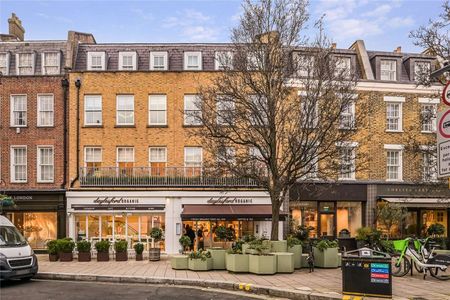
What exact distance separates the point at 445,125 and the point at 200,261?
10655mm

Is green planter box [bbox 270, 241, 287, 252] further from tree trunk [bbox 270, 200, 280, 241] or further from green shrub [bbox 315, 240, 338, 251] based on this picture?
green shrub [bbox 315, 240, 338, 251]

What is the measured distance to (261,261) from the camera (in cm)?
1443

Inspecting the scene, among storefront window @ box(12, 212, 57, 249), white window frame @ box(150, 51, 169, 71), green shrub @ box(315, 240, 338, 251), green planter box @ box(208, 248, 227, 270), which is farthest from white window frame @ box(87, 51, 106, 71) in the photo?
green shrub @ box(315, 240, 338, 251)

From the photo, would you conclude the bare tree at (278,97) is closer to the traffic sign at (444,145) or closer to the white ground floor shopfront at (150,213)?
the white ground floor shopfront at (150,213)

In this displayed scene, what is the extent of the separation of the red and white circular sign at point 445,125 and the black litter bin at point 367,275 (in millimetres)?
4428

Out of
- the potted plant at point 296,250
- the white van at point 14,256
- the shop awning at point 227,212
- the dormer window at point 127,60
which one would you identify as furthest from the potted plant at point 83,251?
the dormer window at point 127,60

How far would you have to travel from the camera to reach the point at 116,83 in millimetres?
25734

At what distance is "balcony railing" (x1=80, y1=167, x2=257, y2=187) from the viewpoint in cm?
2494

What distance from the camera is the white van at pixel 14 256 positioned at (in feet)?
42.0

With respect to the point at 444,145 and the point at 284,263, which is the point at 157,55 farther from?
the point at 444,145

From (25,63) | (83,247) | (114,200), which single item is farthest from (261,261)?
Answer: (25,63)

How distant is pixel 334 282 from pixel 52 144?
18.1m

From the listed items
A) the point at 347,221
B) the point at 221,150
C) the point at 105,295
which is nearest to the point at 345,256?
the point at 105,295

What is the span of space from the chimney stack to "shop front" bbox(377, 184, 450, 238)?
2464cm
